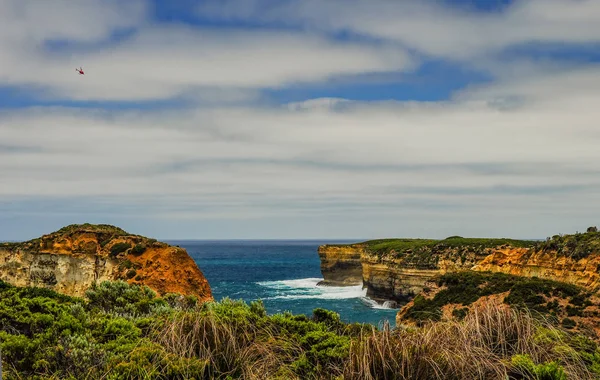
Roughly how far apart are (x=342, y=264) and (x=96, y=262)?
65.4 metres

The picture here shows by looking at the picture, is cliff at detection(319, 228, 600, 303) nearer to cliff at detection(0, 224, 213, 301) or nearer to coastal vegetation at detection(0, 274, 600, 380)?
cliff at detection(0, 224, 213, 301)

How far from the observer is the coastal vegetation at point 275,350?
23.4 feet

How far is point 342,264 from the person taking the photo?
323 ft

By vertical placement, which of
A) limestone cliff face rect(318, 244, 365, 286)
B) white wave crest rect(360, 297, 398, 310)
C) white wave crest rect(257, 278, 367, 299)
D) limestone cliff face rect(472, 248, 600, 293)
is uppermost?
limestone cliff face rect(472, 248, 600, 293)

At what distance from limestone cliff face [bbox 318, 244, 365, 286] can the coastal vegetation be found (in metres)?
87.1

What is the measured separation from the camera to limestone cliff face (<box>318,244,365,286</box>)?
96750mm

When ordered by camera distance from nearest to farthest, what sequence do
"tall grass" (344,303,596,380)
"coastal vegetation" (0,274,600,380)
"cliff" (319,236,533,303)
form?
"tall grass" (344,303,596,380), "coastal vegetation" (0,274,600,380), "cliff" (319,236,533,303)

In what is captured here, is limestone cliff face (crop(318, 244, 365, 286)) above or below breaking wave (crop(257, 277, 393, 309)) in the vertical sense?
above

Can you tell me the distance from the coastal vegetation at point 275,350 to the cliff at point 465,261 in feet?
99.1

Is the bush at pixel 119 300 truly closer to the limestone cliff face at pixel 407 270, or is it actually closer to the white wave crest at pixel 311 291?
the limestone cliff face at pixel 407 270

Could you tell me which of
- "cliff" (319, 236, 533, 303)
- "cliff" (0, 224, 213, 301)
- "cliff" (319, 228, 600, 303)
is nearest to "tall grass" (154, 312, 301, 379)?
"cliff" (0, 224, 213, 301)

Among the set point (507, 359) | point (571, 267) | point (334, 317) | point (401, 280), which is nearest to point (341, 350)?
point (507, 359)

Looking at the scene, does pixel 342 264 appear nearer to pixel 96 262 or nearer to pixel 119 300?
pixel 96 262

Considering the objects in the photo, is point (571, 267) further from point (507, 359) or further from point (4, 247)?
point (4, 247)
